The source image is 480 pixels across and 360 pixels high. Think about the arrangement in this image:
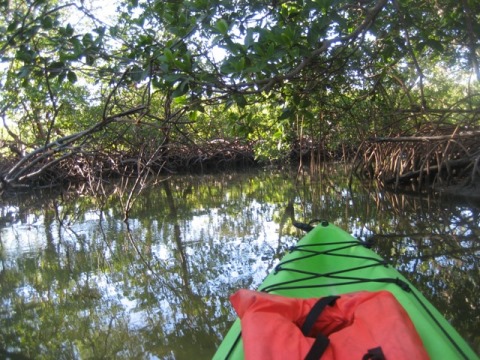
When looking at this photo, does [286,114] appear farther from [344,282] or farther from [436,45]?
[344,282]

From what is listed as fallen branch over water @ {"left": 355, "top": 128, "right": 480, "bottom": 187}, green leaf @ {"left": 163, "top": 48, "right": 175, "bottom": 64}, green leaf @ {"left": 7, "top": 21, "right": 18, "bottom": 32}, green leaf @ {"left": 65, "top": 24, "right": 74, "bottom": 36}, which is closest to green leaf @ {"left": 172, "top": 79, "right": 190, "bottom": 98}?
green leaf @ {"left": 163, "top": 48, "right": 175, "bottom": 64}

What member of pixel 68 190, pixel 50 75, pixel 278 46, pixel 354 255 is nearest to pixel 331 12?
pixel 278 46

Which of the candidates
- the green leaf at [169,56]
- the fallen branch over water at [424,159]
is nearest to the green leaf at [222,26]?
the green leaf at [169,56]

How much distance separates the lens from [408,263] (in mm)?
3449

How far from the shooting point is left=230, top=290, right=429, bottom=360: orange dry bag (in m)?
1.32

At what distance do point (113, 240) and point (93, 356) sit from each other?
2757 millimetres

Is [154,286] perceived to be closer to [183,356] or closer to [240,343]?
[183,356]

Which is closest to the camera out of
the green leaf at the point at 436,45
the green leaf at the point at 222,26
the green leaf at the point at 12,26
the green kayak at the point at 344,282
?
the green kayak at the point at 344,282

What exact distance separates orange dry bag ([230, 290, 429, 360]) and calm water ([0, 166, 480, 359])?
826mm

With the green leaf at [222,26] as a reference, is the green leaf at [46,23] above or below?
above

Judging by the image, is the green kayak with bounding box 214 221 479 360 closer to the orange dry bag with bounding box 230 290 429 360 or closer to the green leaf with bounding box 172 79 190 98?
the orange dry bag with bounding box 230 290 429 360

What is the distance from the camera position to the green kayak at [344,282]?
5.06 feet

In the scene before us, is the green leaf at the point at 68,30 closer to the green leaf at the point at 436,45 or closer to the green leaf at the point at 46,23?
the green leaf at the point at 46,23

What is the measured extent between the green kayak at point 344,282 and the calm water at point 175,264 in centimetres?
53
